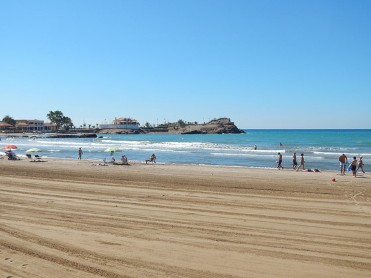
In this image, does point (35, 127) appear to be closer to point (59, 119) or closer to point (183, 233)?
point (59, 119)

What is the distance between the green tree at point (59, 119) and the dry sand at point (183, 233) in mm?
154394

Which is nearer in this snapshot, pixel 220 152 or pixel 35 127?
pixel 220 152

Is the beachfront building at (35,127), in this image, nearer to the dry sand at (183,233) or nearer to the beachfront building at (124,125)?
the beachfront building at (124,125)

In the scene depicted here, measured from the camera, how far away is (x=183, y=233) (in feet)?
27.4

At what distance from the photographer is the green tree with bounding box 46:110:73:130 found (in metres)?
161

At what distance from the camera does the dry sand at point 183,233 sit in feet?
20.5

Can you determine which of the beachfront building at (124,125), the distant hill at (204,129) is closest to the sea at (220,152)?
the distant hill at (204,129)

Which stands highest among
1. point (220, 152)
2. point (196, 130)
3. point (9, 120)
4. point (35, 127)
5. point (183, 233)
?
point (9, 120)

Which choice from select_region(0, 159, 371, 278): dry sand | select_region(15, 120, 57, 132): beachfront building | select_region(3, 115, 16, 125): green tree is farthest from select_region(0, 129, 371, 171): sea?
select_region(3, 115, 16, 125): green tree

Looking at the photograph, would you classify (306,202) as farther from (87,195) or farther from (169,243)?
(87,195)

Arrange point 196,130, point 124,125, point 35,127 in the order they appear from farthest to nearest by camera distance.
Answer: point 124,125, point 196,130, point 35,127

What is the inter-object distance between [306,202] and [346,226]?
3472 mm

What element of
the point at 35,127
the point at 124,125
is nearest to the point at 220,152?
the point at 35,127

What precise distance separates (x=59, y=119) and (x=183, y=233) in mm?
162495
